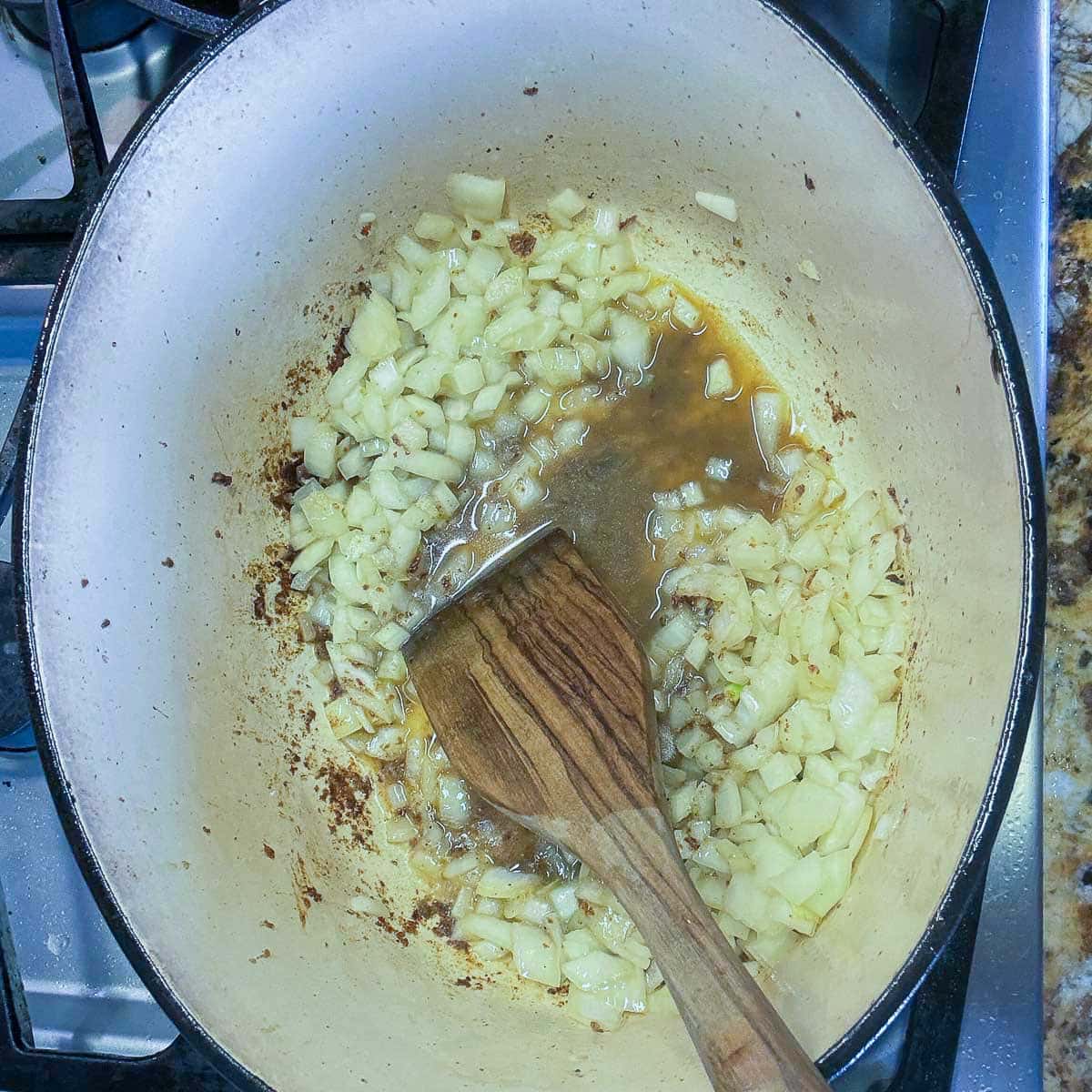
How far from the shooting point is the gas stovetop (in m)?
0.96

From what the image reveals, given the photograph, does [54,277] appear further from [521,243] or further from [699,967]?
[699,967]

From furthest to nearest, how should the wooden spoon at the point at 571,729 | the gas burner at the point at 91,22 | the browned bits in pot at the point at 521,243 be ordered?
1. the browned bits in pot at the point at 521,243
2. the gas burner at the point at 91,22
3. the wooden spoon at the point at 571,729

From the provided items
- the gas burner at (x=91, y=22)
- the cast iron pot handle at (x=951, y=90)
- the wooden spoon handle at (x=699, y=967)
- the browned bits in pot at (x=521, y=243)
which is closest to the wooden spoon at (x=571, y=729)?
the wooden spoon handle at (x=699, y=967)

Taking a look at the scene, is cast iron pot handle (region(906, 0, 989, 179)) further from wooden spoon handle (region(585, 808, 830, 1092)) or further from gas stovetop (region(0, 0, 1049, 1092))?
wooden spoon handle (region(585, 808, 830, 1092))

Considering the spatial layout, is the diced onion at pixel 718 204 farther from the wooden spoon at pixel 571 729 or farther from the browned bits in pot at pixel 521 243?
the wooden spoon at pixel 571 729

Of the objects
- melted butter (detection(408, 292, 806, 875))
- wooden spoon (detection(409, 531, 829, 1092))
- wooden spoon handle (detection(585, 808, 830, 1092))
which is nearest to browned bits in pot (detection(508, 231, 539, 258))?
melted butter (detection(408, 292, 806, 875))

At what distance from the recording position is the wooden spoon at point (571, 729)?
91 centimetres

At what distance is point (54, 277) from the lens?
42.4 inches

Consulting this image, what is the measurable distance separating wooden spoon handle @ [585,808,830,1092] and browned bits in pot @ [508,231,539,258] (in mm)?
728

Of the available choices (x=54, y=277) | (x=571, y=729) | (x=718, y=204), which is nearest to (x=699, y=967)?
(x=571, y=729)

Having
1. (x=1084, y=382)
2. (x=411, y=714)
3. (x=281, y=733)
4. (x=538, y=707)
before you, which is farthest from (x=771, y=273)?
(x=281, y=733)

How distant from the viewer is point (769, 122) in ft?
3.26

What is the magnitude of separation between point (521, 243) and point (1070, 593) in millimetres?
785

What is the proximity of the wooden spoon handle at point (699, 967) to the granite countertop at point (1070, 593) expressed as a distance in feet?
1.24
